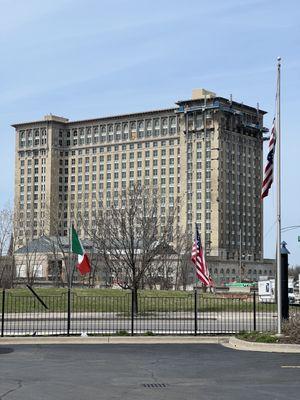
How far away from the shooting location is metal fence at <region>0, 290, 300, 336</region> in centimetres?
2539

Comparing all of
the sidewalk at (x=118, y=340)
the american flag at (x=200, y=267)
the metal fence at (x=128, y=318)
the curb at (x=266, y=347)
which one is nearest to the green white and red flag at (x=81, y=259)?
the metal fence at (x=128, y=318)

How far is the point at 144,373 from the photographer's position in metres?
14.9

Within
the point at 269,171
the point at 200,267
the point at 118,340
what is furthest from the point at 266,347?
the point at 200,267

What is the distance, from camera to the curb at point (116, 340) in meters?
21.8

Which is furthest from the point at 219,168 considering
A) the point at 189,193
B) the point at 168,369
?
the point at 168,369

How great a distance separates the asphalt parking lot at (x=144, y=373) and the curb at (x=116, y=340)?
3.65 feet

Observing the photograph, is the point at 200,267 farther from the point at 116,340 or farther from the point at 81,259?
the point at 116,340

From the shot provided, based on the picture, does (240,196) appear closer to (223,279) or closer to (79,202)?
(223,279)

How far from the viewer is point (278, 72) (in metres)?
23.2

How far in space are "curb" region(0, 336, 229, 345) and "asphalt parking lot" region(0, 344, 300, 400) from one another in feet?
3.65

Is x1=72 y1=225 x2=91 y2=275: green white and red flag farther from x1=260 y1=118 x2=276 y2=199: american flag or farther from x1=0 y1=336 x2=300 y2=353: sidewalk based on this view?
x1=260 y1=118 x2=276 y2=199: american flag

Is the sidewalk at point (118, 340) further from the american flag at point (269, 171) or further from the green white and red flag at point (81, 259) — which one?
the green white and red flag at point (81, 259)

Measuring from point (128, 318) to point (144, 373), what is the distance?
1808cm

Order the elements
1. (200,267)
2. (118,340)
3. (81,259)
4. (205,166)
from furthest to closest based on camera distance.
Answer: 1. (205,166)
2. (200,267)
3. (81,259)
4. (118,340)
